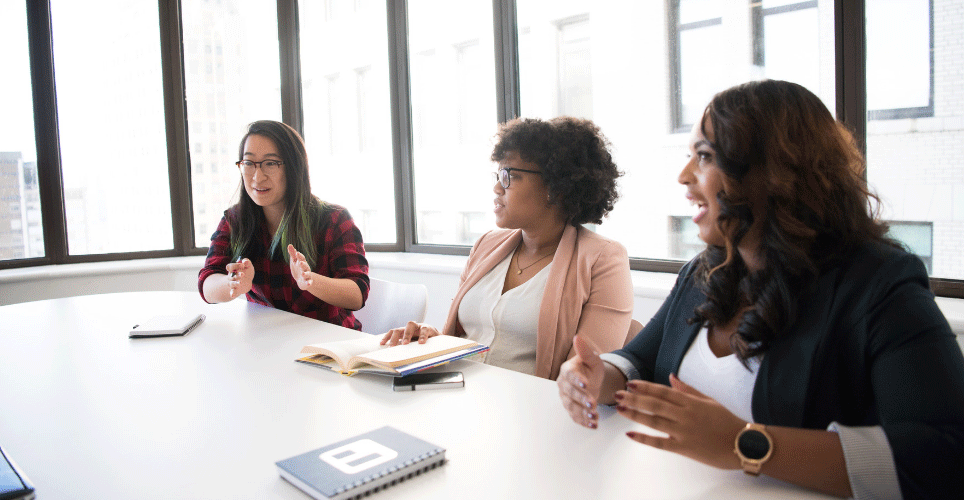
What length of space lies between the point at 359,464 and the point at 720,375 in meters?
0.69

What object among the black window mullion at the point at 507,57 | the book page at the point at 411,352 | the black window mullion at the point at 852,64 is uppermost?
the black window mullion at the point at 507,57

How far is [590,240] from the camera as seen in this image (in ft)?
6.27

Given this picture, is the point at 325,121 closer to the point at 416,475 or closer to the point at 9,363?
the point at 9,363

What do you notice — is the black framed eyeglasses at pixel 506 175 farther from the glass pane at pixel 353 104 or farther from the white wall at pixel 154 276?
the glass pane at pixel 353 104

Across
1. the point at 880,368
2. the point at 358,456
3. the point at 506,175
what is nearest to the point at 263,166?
the point at 506,175

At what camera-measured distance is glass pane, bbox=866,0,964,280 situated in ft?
7.22

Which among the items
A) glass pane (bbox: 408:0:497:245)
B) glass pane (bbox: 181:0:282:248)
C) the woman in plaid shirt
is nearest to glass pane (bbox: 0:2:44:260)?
glass pane (bbox: 181:0:282:248)

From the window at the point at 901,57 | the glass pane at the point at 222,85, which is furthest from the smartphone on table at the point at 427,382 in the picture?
the glass pane at the point at 222,85

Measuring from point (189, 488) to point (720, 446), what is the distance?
780 millimetres

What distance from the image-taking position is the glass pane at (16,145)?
384 cm

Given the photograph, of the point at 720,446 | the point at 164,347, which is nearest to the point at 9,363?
the point at 164,347

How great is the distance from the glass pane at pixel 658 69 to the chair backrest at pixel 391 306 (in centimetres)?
133

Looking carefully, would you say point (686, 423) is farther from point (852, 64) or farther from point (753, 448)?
point (852, 64)

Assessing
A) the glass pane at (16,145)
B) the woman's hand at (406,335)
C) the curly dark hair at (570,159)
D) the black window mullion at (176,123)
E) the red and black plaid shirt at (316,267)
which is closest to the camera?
the woman's hand at (406,335)
